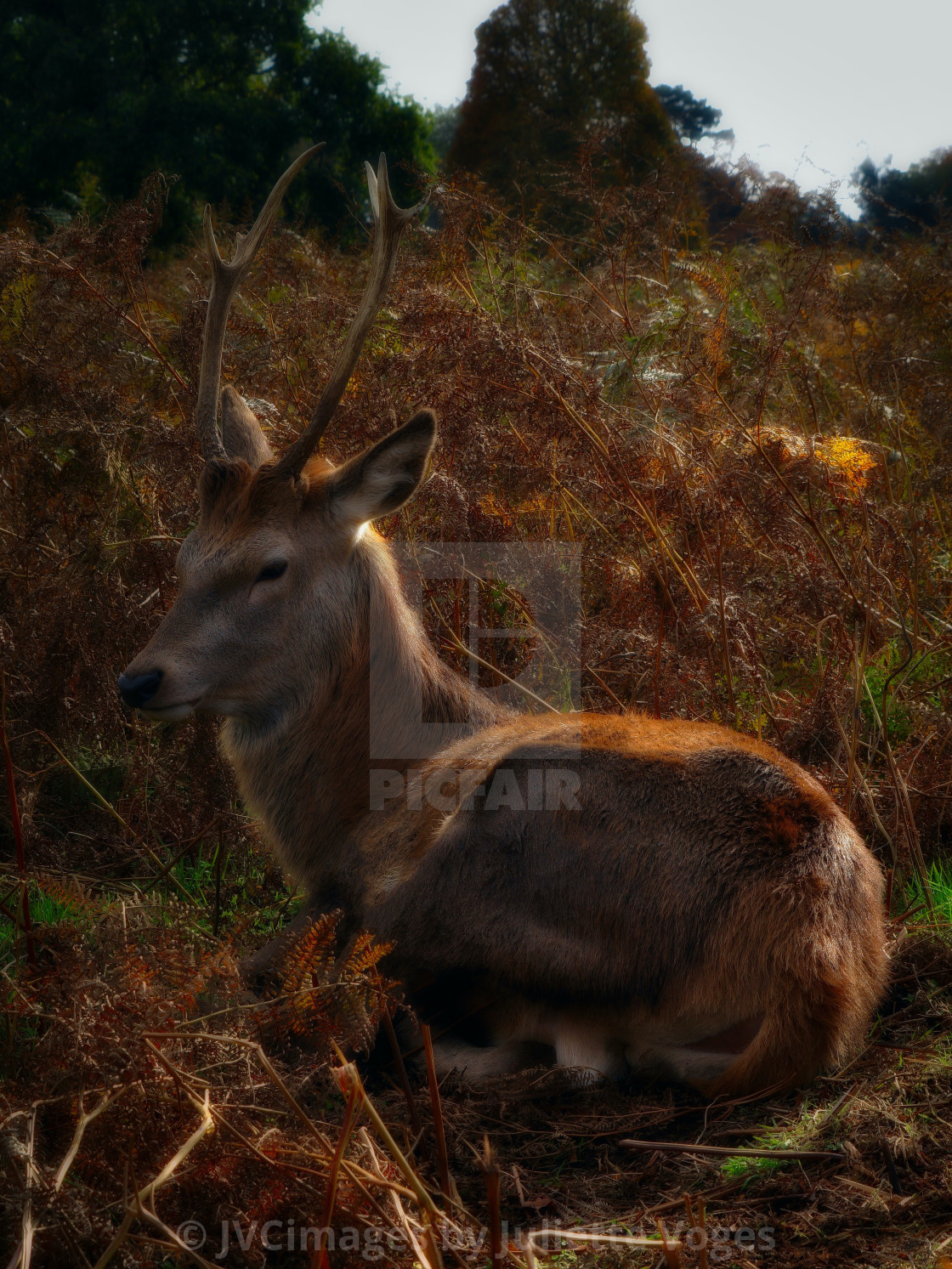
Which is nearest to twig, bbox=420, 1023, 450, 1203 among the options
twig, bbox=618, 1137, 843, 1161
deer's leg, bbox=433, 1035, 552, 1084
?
twig, bbox=618, 1137, 843, 1161

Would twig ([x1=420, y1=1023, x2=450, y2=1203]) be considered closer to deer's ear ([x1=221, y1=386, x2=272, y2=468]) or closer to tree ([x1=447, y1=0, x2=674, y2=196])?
deer's ear ([x1=221, y1=386, x2=272, y2=468])

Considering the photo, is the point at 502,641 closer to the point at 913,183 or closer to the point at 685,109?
the point at 913,183

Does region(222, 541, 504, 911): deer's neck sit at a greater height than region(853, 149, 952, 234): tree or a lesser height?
lesser

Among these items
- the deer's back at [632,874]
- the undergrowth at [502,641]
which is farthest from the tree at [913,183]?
the deer's back at [632,874]

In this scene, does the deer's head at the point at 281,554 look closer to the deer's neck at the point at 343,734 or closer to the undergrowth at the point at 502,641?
the deer's neck at the point at 343,734

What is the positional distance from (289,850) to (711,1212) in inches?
81.7

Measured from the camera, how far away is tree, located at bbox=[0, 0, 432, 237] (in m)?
21.2

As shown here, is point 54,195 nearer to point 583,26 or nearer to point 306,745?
point 583,26

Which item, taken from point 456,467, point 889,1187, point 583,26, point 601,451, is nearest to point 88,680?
point 456,467

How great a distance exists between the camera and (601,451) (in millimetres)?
4852

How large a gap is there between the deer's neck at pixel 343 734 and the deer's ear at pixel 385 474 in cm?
23

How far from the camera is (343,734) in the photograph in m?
4.06

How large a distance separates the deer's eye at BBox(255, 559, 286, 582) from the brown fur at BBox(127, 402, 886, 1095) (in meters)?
0.03

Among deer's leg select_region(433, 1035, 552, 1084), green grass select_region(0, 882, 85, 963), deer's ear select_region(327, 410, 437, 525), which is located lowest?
green grass select_region(0, 882, 85, 963)
